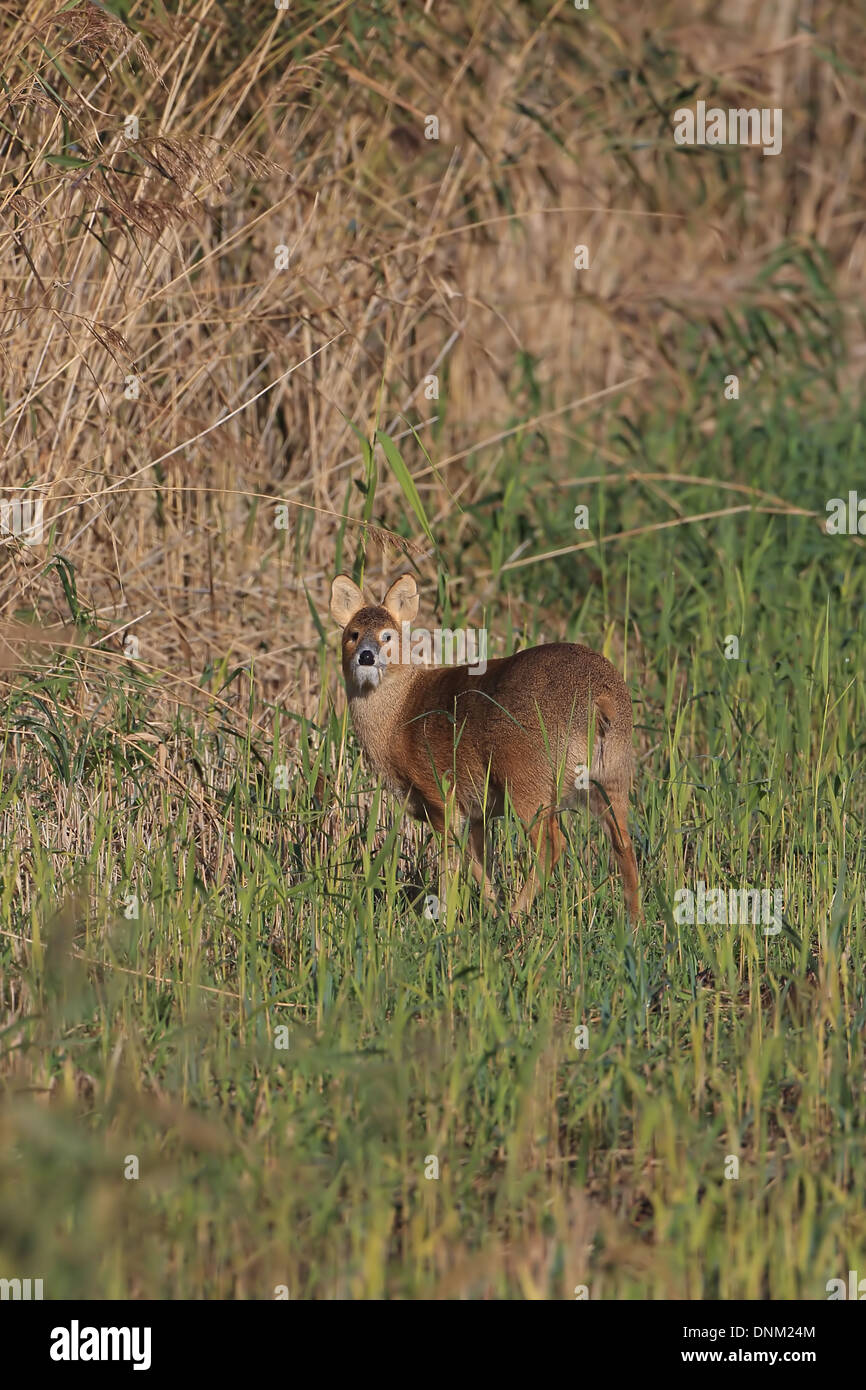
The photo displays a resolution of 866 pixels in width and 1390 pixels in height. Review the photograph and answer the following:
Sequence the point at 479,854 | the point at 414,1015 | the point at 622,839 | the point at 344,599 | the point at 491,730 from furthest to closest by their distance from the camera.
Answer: the point at 344,599, the point at 479,854, the point at 491,730, the point at 622,839, the point at 414,1015

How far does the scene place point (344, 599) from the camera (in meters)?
5.60

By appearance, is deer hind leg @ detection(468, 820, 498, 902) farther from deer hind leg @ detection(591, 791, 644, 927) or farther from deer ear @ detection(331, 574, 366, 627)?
deer ear @ detection(331, 574, 366, 627)

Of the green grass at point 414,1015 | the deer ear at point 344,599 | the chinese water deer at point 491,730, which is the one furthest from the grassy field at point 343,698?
the deer ear at point 344,599

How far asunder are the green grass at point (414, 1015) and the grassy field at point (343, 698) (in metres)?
0.02

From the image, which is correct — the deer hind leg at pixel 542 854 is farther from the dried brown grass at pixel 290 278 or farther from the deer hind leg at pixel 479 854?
the dried brown grass at pixel 290 278

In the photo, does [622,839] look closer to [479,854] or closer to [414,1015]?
[479,854]

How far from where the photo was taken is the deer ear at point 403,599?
5457 mm

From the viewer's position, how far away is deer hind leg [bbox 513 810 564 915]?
4.76 metres

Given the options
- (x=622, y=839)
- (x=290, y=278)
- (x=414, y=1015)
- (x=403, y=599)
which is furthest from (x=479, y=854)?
(x=290, y=278)

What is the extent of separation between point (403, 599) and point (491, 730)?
1.89 feet
